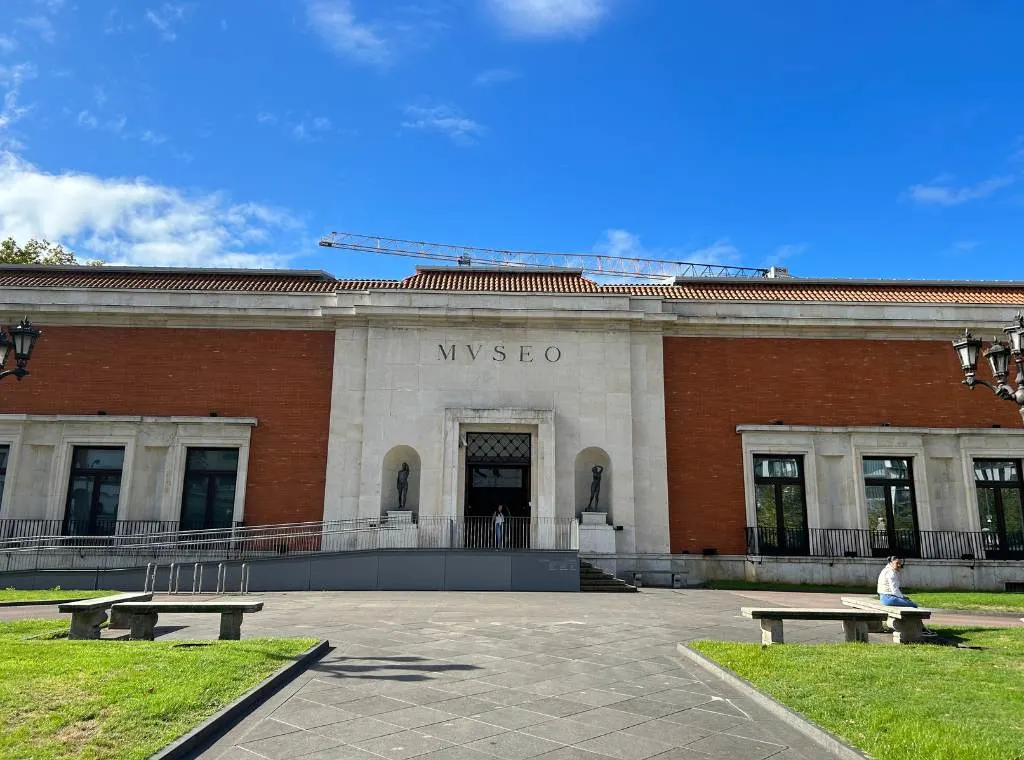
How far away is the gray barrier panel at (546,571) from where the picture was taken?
17438 mm

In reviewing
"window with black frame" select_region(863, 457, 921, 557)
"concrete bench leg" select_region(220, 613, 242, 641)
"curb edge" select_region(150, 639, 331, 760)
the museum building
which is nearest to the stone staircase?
the museum building

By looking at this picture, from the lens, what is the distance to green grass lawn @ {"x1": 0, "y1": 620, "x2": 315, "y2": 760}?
4898 mm

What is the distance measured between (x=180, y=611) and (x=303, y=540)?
11.7 metres

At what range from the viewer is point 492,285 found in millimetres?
23703

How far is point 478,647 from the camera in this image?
9125 millimetres

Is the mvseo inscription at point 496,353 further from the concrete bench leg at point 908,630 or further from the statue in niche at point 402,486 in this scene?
the concrete bench leg at point 908,630

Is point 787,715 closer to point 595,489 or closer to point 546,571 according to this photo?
point 546,571

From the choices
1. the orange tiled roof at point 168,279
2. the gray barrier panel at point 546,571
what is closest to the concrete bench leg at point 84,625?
the gray barrier panel at point 546,571

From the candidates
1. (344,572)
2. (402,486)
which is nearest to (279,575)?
(344,572)

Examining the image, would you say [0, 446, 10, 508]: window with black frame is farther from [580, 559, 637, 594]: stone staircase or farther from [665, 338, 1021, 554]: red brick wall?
[665, 338, 1021, 554]: red brick wall

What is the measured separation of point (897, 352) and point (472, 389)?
12631 millimetres

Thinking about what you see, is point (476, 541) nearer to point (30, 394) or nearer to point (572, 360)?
point (572, 360)

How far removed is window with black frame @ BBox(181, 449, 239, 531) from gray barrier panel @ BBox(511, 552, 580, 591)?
28.3 ft

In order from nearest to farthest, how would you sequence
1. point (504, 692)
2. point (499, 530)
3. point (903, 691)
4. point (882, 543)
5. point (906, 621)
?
point (903, 691) < point (504, 692) < point (906, 621) < point (499, 530) < point (882, 543)
